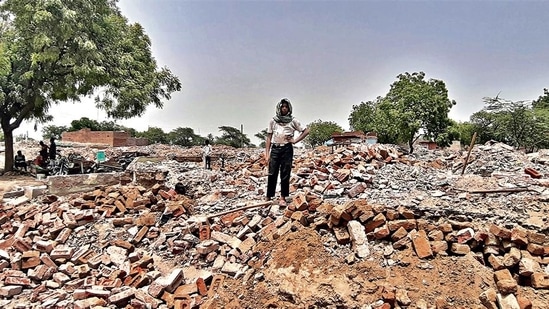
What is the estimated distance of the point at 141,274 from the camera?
4.24 meters

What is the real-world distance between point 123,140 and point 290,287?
24.2m

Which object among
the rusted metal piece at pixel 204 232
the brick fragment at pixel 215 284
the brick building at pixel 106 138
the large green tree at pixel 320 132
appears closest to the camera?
the brick fragment at pixel 215 284

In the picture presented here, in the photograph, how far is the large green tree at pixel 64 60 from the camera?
10.4m

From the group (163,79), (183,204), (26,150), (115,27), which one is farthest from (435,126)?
(26,150)

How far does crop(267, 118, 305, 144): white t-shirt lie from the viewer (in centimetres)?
512

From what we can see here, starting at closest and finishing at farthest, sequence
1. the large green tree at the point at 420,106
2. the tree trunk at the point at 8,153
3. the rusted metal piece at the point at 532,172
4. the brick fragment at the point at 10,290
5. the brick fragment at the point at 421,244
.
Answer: the brick fragment at the point at 421,244 → the brick fragment at the point at 10,290 → the rusted metal piece at the point at 532,172 → the tree trunk at the point at 8,153 → the large green tree at the point at 420,106

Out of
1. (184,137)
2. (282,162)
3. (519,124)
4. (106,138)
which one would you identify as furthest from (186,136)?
(282,162)

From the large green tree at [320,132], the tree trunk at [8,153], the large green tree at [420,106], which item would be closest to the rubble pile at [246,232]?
the tree trunk at [8,153]

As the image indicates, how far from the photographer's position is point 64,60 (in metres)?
11.2

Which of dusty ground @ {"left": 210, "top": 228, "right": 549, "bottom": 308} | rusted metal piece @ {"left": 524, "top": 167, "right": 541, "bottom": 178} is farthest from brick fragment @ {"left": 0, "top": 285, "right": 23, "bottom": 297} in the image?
rusted metal piece @ {"left": 524, "top": 167, "right": 541, "bottom": 178}

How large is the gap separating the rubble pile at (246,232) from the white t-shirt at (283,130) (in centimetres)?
85

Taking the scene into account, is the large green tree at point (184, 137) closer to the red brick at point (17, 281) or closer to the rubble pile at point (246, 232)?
the rubble pile at point (246, 232)

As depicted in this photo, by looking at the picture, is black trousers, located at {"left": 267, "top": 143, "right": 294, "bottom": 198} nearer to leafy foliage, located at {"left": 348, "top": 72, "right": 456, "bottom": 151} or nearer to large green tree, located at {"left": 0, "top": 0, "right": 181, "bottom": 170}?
large green tree, located at {"left": 0, "top": 0, "right": 181, "bottom": 170}

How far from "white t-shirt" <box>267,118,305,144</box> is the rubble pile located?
33.5 inches
